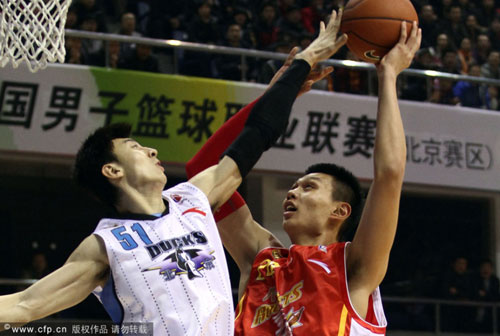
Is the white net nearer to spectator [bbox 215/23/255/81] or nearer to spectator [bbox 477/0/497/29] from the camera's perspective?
spectator [bbox 215/23/255/81]

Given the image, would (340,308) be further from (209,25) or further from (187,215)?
(209,25)

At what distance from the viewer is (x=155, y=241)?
2969mm

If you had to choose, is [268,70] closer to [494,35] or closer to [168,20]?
[168,20]

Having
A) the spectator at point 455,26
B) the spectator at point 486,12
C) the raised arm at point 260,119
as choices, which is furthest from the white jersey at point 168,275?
the spectator at point 486,12

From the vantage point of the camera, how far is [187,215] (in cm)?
306

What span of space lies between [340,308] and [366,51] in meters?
1.01

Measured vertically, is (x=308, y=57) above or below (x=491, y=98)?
above

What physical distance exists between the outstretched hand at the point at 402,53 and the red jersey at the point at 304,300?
712mm

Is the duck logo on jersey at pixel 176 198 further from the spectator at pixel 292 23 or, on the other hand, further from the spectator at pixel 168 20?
the spectator at pixel 292 23

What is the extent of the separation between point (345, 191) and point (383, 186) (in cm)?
59

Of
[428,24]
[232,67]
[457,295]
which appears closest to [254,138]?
[232,67]

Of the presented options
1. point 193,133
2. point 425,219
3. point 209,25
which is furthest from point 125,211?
point 425,219

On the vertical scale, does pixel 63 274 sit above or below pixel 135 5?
above

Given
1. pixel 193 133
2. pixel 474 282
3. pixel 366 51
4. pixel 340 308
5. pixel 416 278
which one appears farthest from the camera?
pixel 416 278
